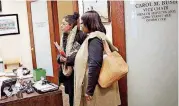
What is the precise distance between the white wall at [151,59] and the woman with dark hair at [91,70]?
0.73ft

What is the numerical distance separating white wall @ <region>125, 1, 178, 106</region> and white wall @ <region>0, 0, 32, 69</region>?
2.89 meters

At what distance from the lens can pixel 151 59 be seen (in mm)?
2062

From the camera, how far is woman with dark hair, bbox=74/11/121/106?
1955 millimetres

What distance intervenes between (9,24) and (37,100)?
2.86 m

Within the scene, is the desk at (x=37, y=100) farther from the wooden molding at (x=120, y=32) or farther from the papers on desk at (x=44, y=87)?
the wooden molding at (x=120, y=32)

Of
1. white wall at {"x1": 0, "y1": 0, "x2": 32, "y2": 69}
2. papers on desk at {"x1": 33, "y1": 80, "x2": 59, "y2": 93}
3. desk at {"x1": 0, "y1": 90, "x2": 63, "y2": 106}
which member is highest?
white wall at {"x1": 0, "y1": 0, "x2": 32, "y2": 69}

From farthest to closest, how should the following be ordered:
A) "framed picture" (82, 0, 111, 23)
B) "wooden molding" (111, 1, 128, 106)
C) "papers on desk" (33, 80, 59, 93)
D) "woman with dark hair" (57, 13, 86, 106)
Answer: "framed picture" (82, 0, 111, 23) → "woman with dark hair" (57, 13, 86, 106) → "wooden molding" (111, 1, 128, 106) → "papers on desk" (33, 80, 59, 93)

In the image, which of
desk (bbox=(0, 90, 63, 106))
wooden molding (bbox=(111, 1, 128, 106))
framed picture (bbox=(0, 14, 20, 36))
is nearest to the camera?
desk (bbox=(0, 90, 63, 106))

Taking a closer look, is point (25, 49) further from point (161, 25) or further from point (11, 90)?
point (161, 25)

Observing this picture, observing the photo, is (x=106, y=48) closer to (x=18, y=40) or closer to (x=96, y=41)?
(x=96, y=41)

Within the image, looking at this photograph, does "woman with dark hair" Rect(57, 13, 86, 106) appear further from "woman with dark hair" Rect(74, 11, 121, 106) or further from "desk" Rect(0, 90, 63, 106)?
"desk" Rect(0, 90, 63, 106)

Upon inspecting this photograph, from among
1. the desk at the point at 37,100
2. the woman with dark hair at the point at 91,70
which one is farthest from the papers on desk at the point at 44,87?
the woman with dark hair at the point at 91,70

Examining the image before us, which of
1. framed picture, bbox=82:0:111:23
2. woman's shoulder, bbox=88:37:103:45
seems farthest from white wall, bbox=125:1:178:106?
framed picture, bbox=82:0:111:23

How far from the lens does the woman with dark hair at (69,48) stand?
245 cm
